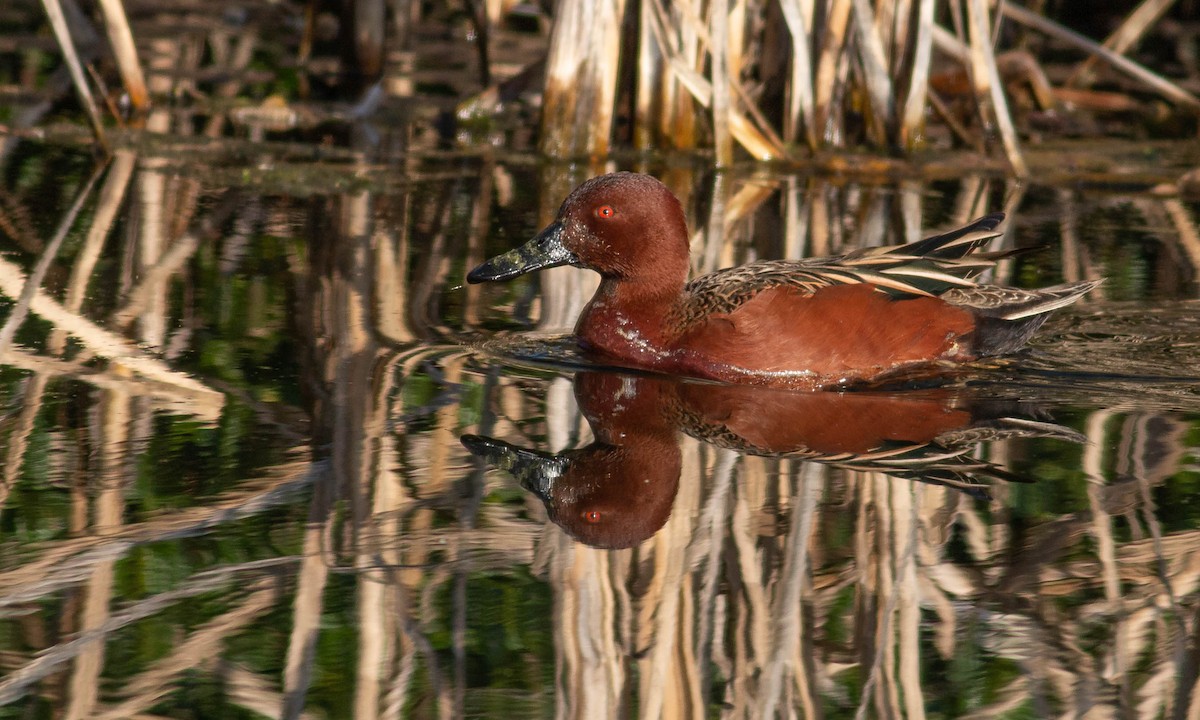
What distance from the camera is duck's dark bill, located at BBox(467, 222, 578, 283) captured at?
631 centimetres

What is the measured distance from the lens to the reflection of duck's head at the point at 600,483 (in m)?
4.40

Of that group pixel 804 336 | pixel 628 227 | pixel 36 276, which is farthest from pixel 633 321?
pixel 36 276

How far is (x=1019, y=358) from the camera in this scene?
645 centimetres

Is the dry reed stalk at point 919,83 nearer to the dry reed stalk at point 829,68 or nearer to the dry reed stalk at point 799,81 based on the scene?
the dry reed stalk at point 829,68

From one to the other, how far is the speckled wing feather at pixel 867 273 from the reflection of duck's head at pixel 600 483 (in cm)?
105

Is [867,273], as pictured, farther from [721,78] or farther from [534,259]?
[721,78]

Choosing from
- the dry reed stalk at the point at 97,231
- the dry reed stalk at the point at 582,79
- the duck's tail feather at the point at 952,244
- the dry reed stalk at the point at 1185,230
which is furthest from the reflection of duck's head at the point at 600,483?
the dry reed stalk at the point at 582,79

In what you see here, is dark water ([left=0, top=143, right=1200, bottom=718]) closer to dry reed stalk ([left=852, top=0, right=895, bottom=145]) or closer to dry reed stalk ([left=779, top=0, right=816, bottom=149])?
dry reed stalk ([left=779, top=0, right=816, bottom=149])

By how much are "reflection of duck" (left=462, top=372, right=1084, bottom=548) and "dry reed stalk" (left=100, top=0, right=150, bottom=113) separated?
15.0 feet

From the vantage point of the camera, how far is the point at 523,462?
4887 millimetres

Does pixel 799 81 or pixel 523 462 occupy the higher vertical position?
pixel 799 81

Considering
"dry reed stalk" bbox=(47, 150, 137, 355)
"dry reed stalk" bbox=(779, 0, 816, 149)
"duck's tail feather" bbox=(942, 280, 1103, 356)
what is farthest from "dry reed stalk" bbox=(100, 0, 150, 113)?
"duck's tail feather" bbox=(942, 280, 1103, 356)

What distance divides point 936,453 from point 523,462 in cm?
129

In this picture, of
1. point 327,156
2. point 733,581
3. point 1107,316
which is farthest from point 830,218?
point 733,581
